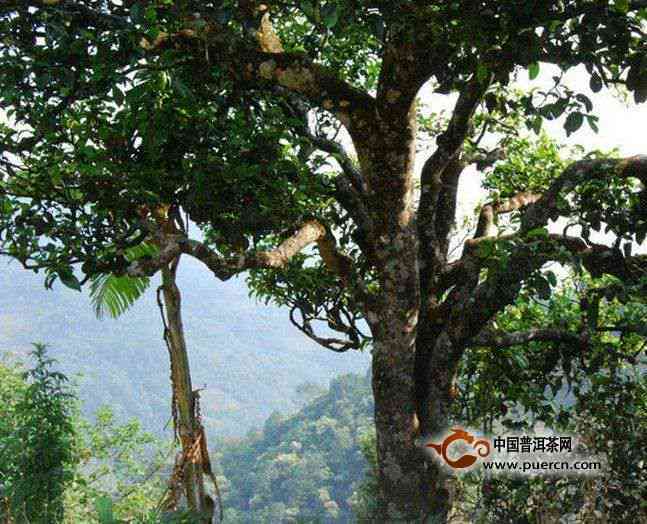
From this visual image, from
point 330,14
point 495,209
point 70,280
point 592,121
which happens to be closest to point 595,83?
point 592,121

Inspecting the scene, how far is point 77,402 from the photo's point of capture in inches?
217

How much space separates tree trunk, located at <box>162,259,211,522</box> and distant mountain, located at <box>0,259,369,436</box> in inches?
5003

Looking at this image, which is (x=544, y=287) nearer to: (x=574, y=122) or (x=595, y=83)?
(x=574, y=122)

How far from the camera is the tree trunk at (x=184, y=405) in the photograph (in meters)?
3.94

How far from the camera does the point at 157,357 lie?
17212 centimetres

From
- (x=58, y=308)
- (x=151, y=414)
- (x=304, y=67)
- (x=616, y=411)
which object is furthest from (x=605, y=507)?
(x=58, y=308)

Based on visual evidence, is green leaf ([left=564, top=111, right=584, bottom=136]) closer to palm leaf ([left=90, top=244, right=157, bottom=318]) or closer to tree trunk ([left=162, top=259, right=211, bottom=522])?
tree trunk ([left=162, top=259, right=211, bottom=522])

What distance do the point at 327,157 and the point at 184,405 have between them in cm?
186

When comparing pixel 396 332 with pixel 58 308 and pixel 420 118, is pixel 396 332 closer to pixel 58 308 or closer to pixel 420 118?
pixel 420 118

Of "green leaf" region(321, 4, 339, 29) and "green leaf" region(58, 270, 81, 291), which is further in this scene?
"green leaf" region(58, 270, 81, 291)

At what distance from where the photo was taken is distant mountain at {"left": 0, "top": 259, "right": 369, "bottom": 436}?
472 ft
